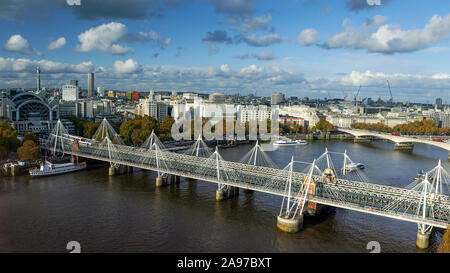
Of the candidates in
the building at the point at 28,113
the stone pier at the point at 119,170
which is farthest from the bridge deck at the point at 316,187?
the building at the point at 28,113

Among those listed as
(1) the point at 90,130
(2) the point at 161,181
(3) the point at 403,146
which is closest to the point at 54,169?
(2) the point at 161,181

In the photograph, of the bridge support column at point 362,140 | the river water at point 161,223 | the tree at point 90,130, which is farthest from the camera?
the bridge support column at point 362,140

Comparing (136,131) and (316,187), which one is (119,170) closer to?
(136,131)

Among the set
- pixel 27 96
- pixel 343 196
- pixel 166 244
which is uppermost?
pixel 27 96

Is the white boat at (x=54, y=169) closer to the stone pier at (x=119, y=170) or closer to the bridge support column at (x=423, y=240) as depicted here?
the stone pier at (x=119, y=170)

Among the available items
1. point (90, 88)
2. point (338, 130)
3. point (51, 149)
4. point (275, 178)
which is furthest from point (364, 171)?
point (90, 88)

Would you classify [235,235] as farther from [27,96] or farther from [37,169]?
[27,96]

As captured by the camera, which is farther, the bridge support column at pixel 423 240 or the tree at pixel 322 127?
the tree at pixel 322 127
